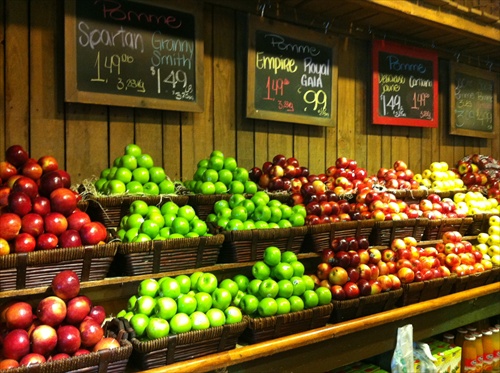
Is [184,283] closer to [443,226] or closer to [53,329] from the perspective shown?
[53,329]

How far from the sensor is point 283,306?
7.38ft

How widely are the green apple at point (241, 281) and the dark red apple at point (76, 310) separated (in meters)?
0.79

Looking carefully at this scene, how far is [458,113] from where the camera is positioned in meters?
4.54

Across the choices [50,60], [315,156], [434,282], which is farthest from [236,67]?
[434,282]

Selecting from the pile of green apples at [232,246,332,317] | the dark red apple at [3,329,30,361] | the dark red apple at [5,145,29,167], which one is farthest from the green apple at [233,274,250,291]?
the dark red apple at [5,145,29,167]

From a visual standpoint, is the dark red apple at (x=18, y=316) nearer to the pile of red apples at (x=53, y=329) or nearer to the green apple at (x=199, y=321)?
the pile of red apples at (x=53, y=329)

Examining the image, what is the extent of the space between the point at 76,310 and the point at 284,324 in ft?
3.18

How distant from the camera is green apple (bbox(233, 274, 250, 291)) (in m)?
2.36

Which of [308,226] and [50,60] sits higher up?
[50,60]

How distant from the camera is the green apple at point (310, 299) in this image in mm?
2361

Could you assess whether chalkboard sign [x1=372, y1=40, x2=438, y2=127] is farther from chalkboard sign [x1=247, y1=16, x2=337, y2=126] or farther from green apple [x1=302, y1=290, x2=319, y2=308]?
green apple [x1=302, y1=290, x2=319, y2=308]

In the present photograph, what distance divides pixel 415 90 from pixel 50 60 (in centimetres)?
305

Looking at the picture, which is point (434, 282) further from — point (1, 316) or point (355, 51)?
point (1, 316)

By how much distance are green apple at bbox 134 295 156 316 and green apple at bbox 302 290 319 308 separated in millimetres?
790
